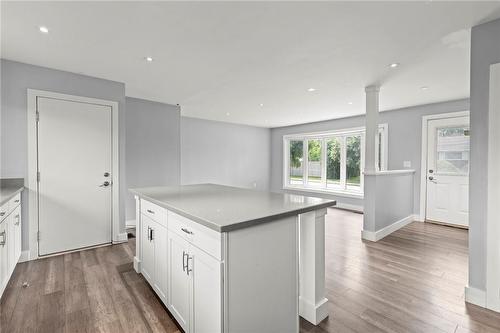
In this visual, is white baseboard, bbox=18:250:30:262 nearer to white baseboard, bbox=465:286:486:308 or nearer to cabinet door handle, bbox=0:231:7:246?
cabinet door handle, bbox=0:231:7:246

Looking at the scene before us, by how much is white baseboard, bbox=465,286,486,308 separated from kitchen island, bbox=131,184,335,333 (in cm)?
130

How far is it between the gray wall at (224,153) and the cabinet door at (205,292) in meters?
4.86

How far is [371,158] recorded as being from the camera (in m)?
3.64

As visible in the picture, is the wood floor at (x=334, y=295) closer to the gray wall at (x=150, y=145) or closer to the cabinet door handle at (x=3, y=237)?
the cabinet door handle at (x=3, y=237)

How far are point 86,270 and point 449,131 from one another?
614cm

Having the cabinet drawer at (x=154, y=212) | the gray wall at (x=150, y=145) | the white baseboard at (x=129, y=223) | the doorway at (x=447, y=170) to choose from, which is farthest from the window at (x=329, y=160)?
the cabinet drawer at (x=154, y=212)

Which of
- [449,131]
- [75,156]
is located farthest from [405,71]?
[75,156]

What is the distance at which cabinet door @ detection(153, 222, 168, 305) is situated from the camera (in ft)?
6.20

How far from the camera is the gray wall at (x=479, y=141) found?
197 centimetres

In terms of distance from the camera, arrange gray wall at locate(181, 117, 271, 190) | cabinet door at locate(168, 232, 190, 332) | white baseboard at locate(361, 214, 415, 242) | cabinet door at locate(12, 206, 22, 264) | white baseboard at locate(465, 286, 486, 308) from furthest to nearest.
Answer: gray wall at locate(181, 117, 271, 190) < white baseboard at locate(361, 214, 415, 242) < cabinet door at locate(12, 206, 22, 264) < white baseboard at locate(465, 286, 486, 308) < cabinet door at locate(168, 232, 190, 332)

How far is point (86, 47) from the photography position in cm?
242

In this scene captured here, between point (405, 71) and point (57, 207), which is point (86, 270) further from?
point (405, 71)

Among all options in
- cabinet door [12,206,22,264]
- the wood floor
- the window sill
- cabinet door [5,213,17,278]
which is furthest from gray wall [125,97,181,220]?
the window sill

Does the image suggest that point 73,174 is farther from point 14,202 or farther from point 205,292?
point 205,292
